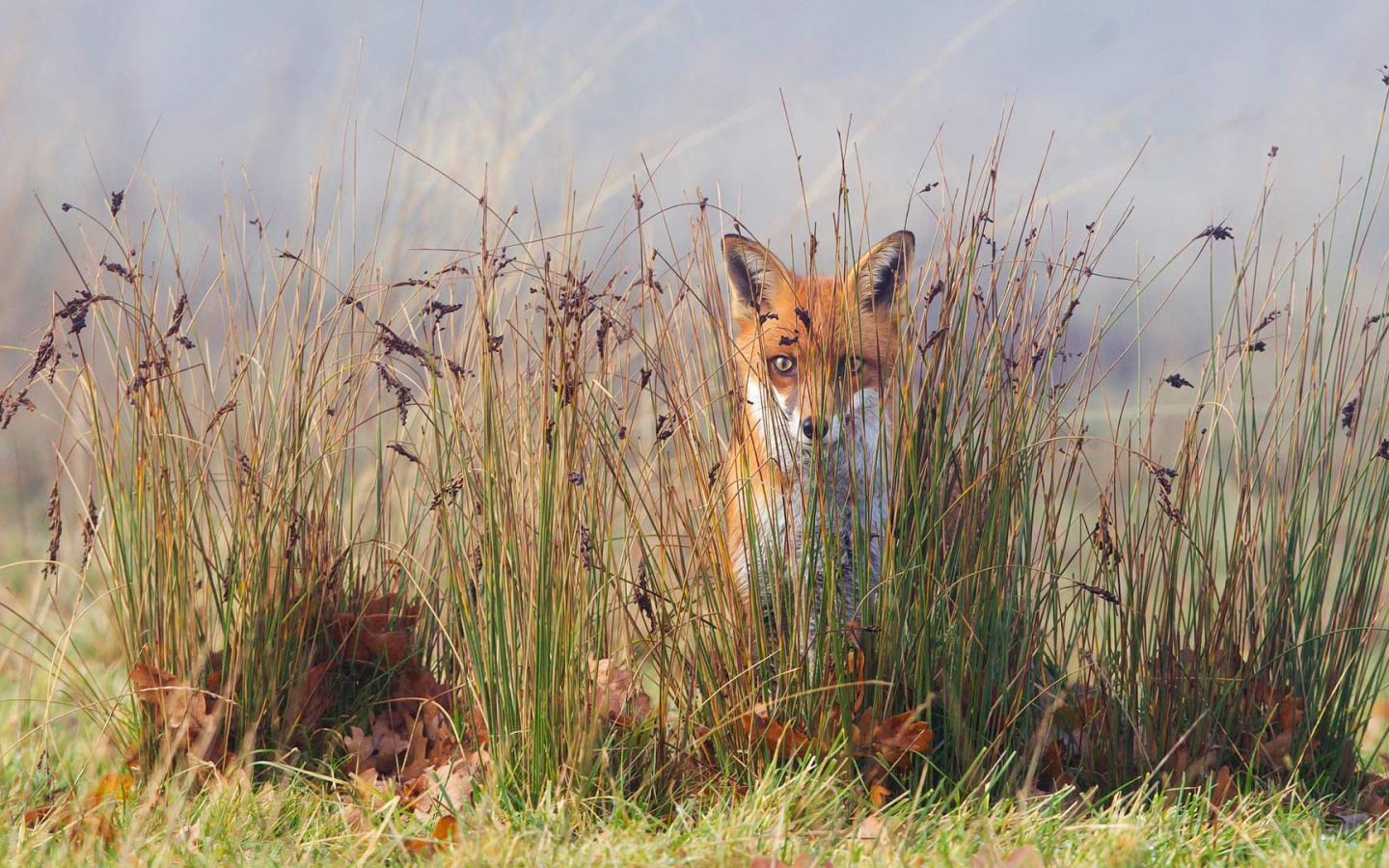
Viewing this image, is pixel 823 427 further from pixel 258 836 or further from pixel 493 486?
pixel 258 836

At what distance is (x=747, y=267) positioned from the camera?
8.54ft

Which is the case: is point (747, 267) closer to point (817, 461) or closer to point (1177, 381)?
point (817, 461)

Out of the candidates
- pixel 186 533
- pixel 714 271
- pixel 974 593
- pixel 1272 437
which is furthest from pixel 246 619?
pixel 1272 437

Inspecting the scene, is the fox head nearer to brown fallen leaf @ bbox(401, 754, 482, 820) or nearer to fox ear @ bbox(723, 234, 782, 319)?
fox ear @ bbox(723, 234, 782, 319)

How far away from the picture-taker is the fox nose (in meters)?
2.23

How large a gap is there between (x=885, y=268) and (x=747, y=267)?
37 cm

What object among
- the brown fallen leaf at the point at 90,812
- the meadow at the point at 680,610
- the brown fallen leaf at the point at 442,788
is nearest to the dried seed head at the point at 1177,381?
the meadow at the point at 680,610

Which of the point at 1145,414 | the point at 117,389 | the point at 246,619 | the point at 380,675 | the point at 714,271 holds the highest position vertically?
the point at 714,271

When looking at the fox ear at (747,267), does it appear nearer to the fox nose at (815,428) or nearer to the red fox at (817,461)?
the red fox at (817,461)

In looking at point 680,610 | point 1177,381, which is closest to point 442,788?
point 680,610

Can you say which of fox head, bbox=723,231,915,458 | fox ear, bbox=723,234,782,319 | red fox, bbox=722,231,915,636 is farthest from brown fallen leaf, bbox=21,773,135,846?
fox ear, bbox=723,234,782,319

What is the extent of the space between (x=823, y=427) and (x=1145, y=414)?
890mm

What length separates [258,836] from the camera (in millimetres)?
2336

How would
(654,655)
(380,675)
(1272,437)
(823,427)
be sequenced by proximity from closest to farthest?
1. (823,427)
2. (654,655)
3. (1272,437)
4. (380,675)
